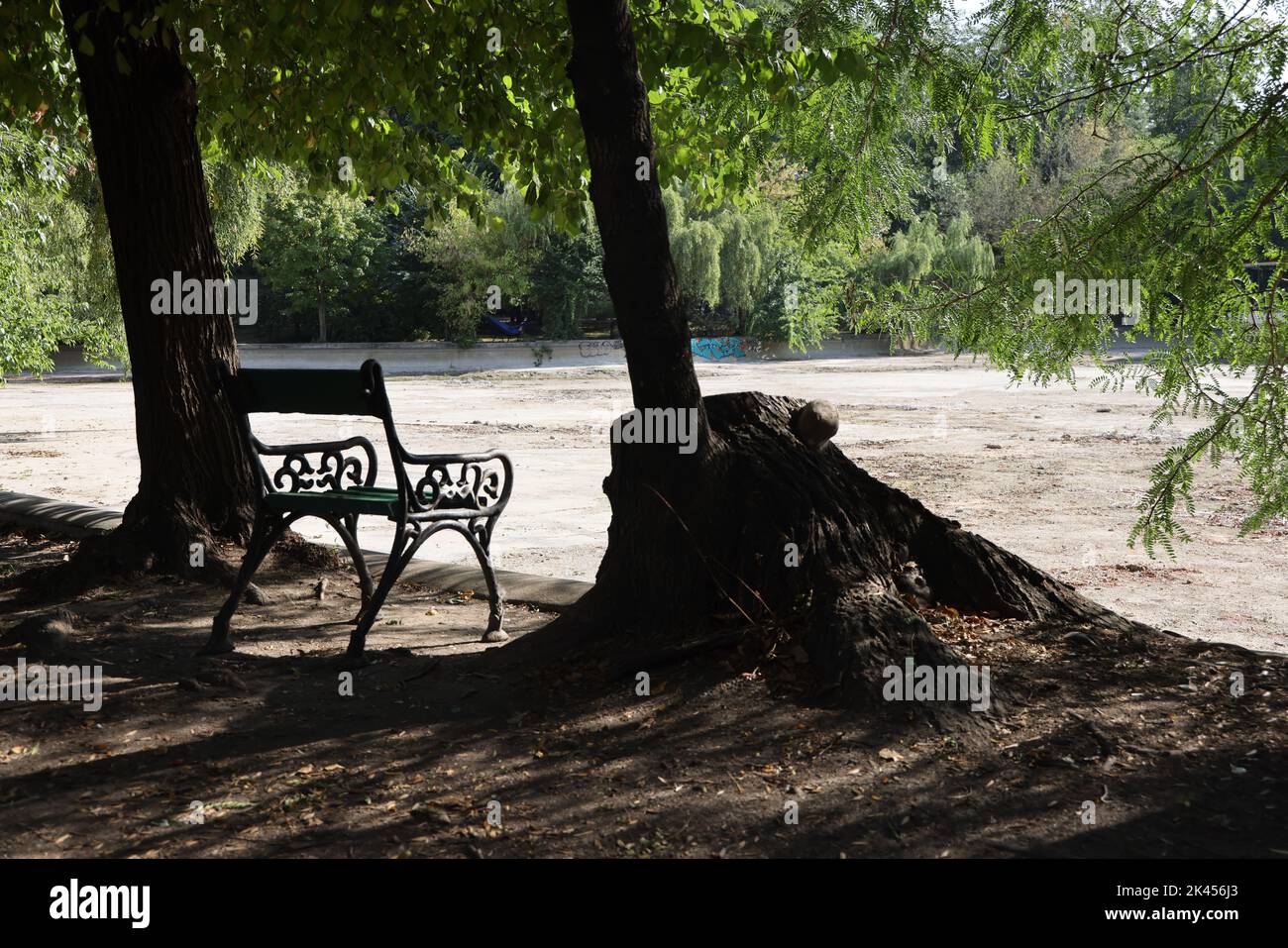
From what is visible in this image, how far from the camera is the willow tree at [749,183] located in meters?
5.40

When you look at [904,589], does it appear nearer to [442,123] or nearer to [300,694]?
[300,694]

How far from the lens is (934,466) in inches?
656

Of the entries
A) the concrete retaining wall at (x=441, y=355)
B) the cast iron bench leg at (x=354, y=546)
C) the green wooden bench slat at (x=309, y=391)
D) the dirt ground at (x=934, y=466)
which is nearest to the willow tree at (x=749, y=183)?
the green wooden bench slat at (x=309, y=391)

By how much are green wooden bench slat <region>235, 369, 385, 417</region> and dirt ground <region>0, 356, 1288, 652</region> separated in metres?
3.76

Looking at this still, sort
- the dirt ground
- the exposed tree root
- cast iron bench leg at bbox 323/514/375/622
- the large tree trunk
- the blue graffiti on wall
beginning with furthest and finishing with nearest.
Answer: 1. the blue graffiti on wall
2. the dirt ground
3. the large tree trunk
4. cast iron bench leg at bbox 323/514/375/622
5. the exposed tree root

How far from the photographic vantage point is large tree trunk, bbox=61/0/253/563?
7.77m

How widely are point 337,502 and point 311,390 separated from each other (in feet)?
1.83

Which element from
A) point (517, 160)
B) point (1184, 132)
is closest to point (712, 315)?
point (517, 160)

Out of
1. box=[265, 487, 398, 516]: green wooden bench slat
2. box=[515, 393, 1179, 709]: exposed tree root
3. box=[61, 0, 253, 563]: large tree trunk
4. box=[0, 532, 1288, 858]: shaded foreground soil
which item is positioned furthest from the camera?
box=[61, 0, 253, 563]: large tree trunk

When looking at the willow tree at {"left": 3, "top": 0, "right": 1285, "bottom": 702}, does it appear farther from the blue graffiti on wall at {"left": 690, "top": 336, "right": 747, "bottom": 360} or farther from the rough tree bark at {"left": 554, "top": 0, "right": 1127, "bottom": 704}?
the blue graffiti on wall at {"left": 690, "top": 336, "right": 747, "bottom": 360}

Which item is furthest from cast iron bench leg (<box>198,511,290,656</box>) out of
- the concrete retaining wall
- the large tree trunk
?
the concrete retaining wall

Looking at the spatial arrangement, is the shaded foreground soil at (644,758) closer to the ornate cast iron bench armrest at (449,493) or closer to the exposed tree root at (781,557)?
the exposed tree root at (781,557)

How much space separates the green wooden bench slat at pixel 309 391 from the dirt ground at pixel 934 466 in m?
3.76

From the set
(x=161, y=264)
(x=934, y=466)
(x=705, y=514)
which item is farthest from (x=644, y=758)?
(x=934, y=466)
